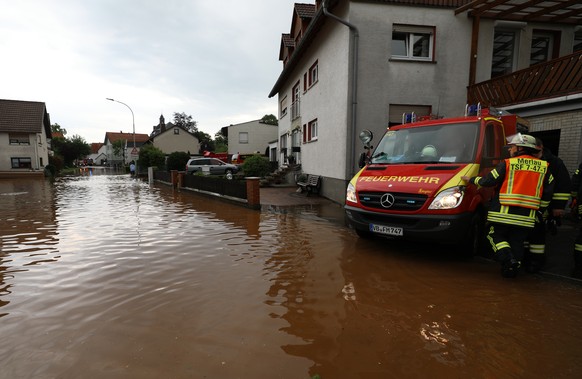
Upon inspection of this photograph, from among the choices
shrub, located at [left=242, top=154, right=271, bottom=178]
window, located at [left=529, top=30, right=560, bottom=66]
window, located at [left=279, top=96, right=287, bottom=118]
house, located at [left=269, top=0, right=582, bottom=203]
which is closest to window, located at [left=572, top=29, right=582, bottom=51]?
house, located at [left=269, top=0, right=582, bottom=203]

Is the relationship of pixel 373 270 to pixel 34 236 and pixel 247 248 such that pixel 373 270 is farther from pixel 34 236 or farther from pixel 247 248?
pixel 34 236

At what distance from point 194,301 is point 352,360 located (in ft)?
6.06

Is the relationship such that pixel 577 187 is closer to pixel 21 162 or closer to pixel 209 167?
pixel 209 167

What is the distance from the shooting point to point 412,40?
36.2 feet

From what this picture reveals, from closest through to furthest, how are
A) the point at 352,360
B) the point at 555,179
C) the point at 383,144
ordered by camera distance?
the point at 352,360
the point at 555,179
the point at 383,144

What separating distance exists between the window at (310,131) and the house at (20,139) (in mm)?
27942

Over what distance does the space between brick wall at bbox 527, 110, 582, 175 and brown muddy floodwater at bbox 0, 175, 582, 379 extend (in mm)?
5311

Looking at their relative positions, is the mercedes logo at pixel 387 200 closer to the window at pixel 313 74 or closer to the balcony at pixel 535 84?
the balcony at pixel 535 84

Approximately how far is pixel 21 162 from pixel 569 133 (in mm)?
42024

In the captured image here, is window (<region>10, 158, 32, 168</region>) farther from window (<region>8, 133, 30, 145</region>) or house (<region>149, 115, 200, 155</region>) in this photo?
house (<region>149, 115, 200, 155</region>)

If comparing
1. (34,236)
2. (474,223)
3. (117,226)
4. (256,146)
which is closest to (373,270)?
(474,223)

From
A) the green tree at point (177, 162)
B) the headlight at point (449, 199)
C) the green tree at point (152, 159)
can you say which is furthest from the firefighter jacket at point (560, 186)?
the green tree at point (152, 159)

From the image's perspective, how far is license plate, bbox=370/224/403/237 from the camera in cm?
486

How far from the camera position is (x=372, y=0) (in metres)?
10.4
